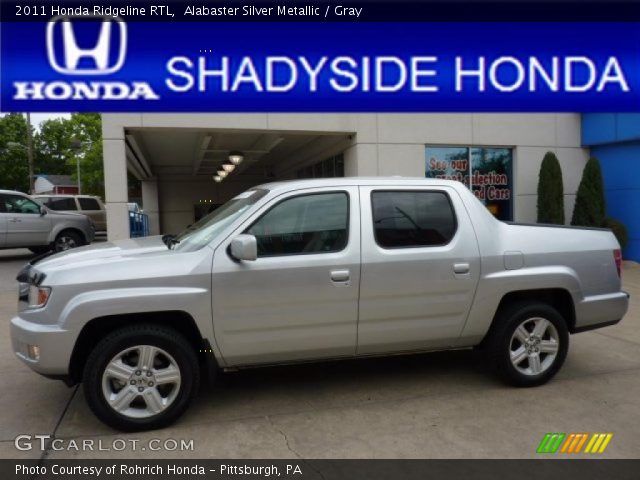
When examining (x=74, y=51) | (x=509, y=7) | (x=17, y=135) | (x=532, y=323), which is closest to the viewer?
(x=532, y=323)

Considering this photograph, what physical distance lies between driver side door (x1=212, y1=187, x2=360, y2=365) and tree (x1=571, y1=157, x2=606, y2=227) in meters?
9.89

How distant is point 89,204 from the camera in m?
19.9

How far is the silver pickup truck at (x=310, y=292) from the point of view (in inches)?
148

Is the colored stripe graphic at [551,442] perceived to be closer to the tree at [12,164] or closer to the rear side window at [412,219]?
the rear side window at [412,219]

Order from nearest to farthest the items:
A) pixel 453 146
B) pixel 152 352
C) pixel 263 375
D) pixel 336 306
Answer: pixel 152 352
pixel 336 306
pixel 263 375
pixel 453 146

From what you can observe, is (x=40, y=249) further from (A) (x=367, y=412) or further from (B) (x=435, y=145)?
A: (A) (x=367, y=412)

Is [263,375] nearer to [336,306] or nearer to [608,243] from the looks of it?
[336,306]

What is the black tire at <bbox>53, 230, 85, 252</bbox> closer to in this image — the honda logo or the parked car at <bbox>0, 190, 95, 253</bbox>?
the parked car at <bbox>0, 190, 95, 253</bbox>

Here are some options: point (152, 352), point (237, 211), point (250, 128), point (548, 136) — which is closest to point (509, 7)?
point (548, 136)

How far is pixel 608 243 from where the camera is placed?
4.91 m

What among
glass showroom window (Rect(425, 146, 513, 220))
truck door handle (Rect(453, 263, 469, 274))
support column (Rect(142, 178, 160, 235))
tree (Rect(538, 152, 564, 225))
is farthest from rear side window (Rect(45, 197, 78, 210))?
truck door handle (Rect(453, 263, 469, 274))

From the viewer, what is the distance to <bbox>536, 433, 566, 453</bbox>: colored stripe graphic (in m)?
3.55

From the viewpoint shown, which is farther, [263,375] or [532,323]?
[263,375]

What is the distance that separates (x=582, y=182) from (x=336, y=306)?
410 inches
